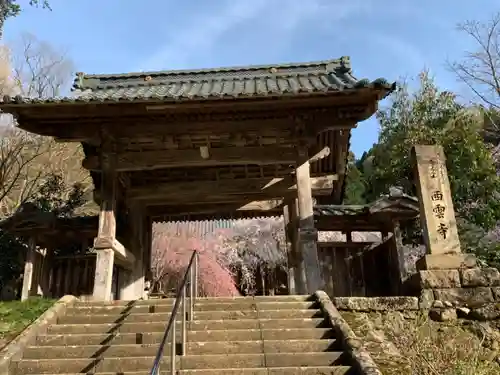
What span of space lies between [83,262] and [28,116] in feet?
16.7

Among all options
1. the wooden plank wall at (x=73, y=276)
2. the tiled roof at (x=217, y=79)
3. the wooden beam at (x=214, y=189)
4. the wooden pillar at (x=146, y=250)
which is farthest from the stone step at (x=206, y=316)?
the wooden plank wall at (x=73, y=276)

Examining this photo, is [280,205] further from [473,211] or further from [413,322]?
[473,211]

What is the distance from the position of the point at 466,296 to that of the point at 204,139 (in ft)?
18.3

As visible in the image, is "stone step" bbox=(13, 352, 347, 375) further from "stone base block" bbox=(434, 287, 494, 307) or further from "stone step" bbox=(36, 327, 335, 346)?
"stone base block" bbox=(434, 287, 494, 307)

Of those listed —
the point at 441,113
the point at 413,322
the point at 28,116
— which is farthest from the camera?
the point at 441,113

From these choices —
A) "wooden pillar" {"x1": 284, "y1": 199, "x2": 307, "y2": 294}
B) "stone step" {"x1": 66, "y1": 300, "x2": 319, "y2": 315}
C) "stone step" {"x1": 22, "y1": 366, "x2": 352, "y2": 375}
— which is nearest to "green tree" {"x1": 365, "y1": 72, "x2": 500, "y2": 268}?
"wooden pillar" {"x1": 284, "y1": 199, "x2": 307, "y2": 294}

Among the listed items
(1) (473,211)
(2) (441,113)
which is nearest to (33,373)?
(1) (473,211)

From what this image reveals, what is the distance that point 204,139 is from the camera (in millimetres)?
9438

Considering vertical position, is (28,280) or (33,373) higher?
(28,280)

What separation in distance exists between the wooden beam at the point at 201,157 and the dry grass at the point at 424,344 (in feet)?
11.7

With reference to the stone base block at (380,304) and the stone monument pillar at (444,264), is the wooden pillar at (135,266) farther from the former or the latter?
the stone monument pillar at (444,264)

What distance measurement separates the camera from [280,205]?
1212cm

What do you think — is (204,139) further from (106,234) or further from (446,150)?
(446,150)

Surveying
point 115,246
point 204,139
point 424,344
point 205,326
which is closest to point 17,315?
point 115,246
